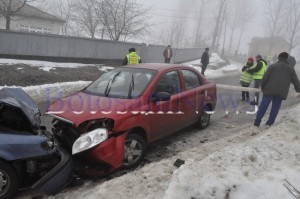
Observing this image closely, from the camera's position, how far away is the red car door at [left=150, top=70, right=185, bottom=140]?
16.6 ft

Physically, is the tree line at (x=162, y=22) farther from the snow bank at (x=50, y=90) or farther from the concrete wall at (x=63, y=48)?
the snow bank at (x=50, y=90)

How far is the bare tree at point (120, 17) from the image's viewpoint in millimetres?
Result: 18891

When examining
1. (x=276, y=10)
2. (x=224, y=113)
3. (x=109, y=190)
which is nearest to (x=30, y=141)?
(x=109, y=190)

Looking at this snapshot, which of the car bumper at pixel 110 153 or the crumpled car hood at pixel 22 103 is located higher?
the crumpled car hood at pixel 22 103

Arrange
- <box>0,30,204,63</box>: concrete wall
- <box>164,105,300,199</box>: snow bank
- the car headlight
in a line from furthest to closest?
1. <box>0,30,204,63</box>: concrete wall
2. the car headlight
3. <box>164,105,300,199</box>: snow bank

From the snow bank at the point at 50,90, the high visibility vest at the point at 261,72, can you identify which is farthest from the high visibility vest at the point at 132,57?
the high visibility vest at the point at 261,72

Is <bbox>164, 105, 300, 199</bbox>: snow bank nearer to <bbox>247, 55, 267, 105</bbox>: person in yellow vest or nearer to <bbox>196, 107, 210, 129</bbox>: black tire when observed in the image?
<bbox>196, 107, 210, 129</bbox>: black tire

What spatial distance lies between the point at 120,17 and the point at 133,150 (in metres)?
15.8

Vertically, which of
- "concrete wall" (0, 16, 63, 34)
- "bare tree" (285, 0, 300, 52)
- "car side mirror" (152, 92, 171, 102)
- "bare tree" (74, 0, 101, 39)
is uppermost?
"bare tree" (285, 0, 300, 52)

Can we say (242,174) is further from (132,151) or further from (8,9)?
(8,9)

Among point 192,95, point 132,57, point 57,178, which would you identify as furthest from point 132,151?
point 132,57

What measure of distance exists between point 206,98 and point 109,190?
3.77 meters

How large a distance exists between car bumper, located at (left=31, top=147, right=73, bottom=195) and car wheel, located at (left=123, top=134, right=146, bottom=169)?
0.87 metres

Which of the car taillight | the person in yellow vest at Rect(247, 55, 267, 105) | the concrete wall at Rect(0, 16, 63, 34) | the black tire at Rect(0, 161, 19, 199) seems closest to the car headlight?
the car taillight
